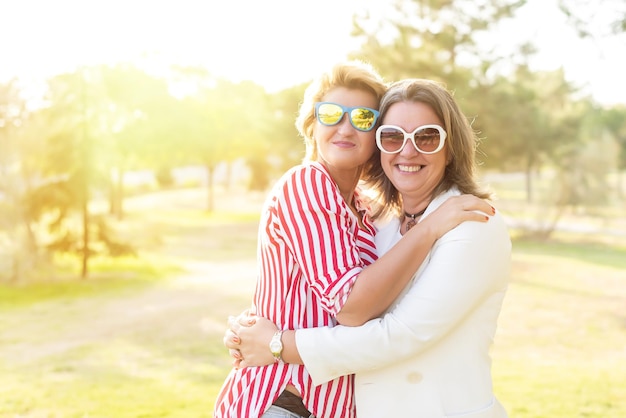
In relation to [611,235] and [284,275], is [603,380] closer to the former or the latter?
[284,275]

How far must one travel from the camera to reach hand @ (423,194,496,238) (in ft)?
6.88

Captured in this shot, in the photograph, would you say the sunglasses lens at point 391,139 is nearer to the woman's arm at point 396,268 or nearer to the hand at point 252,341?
the woman's arm at point 396,268

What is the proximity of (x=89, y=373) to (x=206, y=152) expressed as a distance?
77.1 feet

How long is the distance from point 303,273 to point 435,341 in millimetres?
444

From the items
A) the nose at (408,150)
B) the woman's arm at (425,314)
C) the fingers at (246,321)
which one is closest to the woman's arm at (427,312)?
the woman's arm at (425,314)

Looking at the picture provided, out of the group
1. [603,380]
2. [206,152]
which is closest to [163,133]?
[206,152]

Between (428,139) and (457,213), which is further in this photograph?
(428,139)

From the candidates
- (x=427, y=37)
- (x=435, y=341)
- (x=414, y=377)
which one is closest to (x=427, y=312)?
(x=435, y=341)

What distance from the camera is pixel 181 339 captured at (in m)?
8.79

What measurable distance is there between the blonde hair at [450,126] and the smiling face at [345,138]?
0.26ft

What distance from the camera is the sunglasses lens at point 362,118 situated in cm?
235

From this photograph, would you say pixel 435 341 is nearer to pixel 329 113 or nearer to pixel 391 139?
pixel 391 139

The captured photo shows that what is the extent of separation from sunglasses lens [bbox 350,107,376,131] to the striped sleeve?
27 cm

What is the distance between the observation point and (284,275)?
7.18ft
